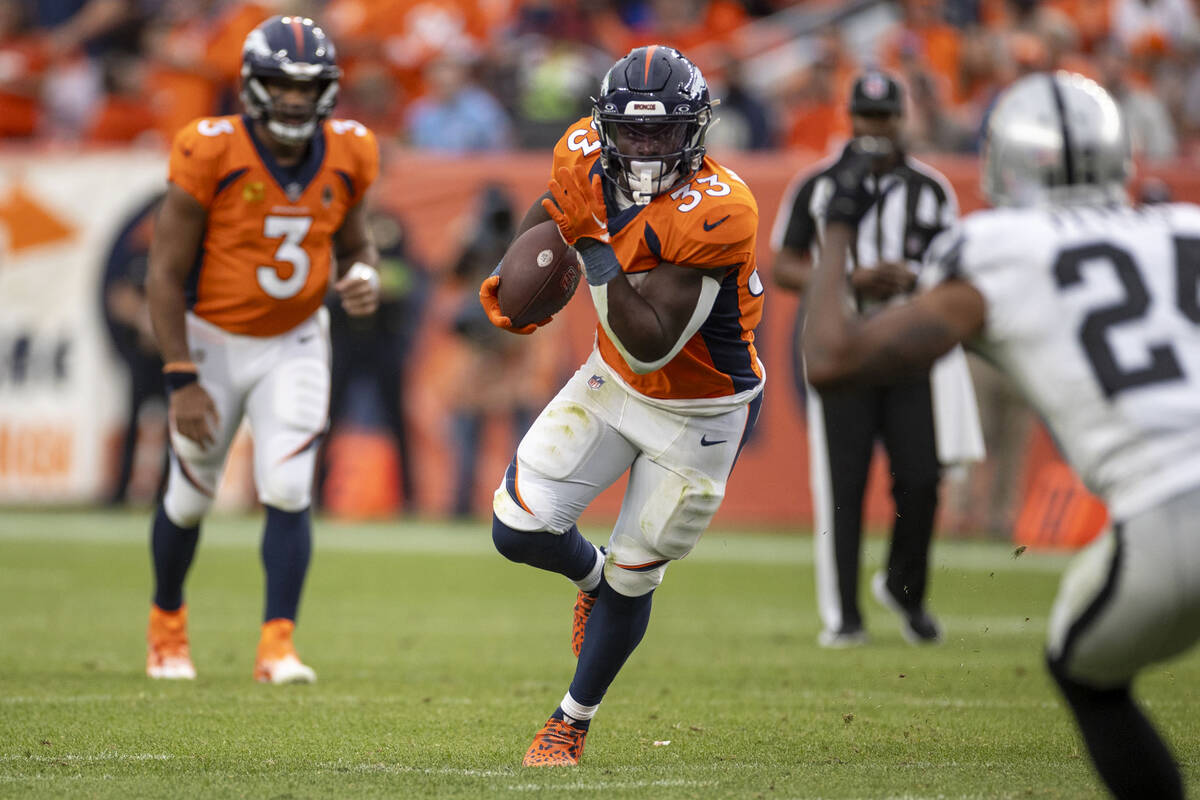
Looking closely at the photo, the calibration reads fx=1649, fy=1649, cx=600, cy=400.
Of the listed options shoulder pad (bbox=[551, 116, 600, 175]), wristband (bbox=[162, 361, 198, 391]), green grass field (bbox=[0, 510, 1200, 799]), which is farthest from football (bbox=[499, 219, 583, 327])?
wristband (bbox=[162, 361, 198, 391])

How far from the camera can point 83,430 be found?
11.9 m

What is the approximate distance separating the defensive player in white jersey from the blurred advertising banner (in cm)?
961

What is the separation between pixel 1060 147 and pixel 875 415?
154 inches

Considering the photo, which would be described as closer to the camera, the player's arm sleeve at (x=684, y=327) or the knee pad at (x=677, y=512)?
the player's arm sleeve at (x=684, y=327)

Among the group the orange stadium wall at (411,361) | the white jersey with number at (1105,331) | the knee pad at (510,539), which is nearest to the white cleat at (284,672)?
the knee pad at (510,539)

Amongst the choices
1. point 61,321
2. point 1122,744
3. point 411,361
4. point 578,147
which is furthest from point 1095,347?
point 61,321

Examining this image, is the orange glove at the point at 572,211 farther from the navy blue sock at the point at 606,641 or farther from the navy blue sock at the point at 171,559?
the navy blue sock at the point at 171,559

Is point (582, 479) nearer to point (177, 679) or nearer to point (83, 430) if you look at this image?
point (177, 679)

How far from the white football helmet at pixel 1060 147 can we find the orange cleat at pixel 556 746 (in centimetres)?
185

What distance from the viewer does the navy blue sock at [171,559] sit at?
584 centimetres

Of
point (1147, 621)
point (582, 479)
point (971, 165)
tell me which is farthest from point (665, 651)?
point (971, 165)

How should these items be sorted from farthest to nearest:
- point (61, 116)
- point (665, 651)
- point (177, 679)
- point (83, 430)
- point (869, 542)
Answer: point (61, 116), point (83, 430), point (869, 542), point (665, 651), point (177, 679)

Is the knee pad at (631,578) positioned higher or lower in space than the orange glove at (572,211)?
lower

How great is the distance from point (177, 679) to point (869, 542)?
6.25 m
